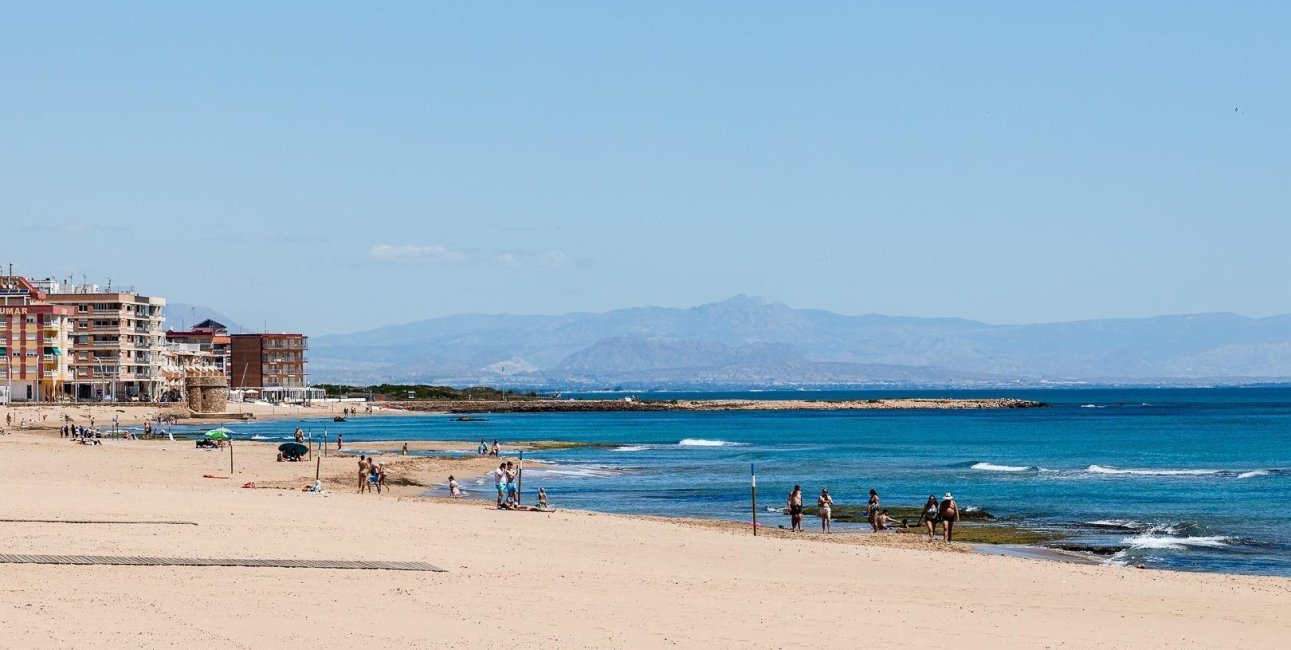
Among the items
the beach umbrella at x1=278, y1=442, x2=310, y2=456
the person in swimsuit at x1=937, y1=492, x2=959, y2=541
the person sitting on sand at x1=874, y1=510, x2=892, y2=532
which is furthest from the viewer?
the beach umbrella at x1=278, y1=442, x2=310, y2=456

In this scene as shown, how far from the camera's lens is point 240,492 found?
3534 cm

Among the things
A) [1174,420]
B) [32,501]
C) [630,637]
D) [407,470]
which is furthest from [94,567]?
[1174,420]

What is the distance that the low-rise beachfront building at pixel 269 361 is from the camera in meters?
180

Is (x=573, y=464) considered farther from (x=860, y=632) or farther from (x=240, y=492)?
(x=860, y=632)

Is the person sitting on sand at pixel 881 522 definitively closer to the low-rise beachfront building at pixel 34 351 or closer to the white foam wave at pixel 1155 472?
the white foam wave at pixel 1155 472

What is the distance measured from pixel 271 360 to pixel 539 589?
167480 millimetres

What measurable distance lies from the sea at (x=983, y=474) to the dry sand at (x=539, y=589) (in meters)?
7.37

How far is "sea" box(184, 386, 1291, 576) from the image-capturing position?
3666 centimetres

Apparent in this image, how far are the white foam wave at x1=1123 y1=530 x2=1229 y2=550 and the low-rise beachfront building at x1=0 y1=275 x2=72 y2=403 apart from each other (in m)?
118

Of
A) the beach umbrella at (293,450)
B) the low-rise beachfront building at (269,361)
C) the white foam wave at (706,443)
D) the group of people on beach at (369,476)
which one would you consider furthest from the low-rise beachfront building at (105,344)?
the group of people on beach at (369,476)

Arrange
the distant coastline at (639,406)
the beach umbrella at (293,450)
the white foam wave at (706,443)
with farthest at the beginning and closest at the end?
the distant coastline at (639,406)
the white foam wave at (706,443)
the beach umbrella at (293,450)

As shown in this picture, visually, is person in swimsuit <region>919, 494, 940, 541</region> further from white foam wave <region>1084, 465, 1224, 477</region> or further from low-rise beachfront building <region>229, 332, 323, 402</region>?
low-rise beachfront building <region>229, 332, 323, 402</region>

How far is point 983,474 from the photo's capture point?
195 feet

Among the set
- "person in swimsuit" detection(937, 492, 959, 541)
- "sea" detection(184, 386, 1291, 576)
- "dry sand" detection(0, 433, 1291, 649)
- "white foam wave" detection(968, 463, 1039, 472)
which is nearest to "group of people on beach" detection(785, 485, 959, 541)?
"person in swimsuit" detection(937, 492, 959, 541)
